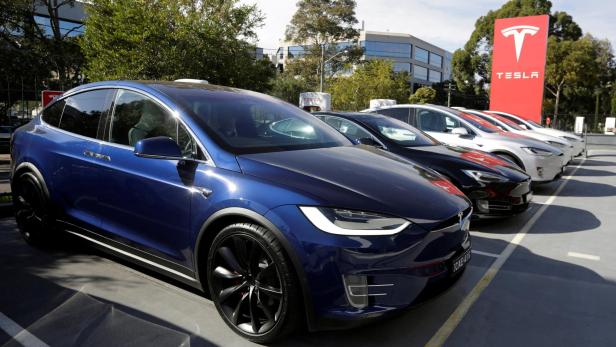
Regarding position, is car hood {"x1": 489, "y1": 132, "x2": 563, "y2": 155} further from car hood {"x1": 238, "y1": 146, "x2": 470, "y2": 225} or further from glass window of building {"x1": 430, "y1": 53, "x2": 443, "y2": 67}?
glass window of building {"x1": 430, "y1": 53, "x2": 443, "y2": 67}

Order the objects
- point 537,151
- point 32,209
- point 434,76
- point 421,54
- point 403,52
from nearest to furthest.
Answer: point 32,209
point 537,151
point 403,52
point 421,54
point 434,76

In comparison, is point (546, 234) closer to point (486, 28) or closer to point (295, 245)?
point (295, 245)

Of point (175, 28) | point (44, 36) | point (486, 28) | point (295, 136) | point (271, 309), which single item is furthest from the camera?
point (486, 28)

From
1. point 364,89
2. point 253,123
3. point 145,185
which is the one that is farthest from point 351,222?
point 364,89

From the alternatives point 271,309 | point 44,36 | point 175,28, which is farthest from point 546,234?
point 44,36

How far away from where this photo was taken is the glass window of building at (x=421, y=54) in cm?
8309

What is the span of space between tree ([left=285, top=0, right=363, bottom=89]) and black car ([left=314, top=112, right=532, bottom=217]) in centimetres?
4369

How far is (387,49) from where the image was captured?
77.8m

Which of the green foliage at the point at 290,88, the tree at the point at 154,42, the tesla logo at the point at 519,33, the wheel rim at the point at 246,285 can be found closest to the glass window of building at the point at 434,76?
the green foliage at the point at 290,88

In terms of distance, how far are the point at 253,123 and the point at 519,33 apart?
66.3 feet

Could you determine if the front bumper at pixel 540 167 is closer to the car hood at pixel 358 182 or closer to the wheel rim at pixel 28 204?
the car hood at pixel 358 182

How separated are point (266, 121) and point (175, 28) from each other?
16783 mm

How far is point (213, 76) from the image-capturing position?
20.4m

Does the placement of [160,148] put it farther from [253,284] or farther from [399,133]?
[399,133]
